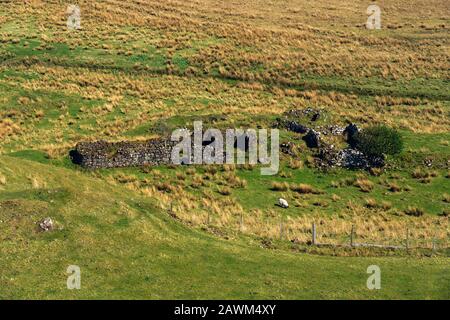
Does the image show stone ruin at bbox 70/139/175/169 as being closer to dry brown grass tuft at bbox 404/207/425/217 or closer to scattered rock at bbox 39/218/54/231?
scattered rock at bbox 39/218/54/231

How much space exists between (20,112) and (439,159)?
42.7 meters

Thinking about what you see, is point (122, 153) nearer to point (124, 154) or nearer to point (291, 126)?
point (124, 154)

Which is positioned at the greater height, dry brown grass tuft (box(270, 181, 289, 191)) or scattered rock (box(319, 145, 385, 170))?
scattered rock (box(319, 145, 385, 170))

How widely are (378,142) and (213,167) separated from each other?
14.6 m

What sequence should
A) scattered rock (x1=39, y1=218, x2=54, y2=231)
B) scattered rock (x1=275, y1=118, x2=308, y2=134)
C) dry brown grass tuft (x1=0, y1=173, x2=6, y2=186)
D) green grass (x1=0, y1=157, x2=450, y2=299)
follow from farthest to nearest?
1. scattered rock (x1=275, y1=118, x2=308, y2=134)
2. dry brown grass tuft (x1=0, y1=173, x2=6, y2=186)
3. scattered rock (x1=39, y1=218, x2=54, y2=231)
4. green grass (x1=0, y1=157, x2=450, y2=299)

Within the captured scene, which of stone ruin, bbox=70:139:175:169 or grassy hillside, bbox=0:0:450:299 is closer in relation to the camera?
grassy hillside, bbox=0:0:450:299

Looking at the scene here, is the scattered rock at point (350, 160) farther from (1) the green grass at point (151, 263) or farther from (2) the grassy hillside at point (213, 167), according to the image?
(1) the green grass at point (151, 263)

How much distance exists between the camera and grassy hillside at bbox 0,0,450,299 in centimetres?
2688

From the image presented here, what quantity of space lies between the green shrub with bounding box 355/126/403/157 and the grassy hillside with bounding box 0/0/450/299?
120cm

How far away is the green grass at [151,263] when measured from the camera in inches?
971

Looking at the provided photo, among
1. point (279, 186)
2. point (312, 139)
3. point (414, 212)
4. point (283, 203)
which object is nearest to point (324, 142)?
point (312, 139)

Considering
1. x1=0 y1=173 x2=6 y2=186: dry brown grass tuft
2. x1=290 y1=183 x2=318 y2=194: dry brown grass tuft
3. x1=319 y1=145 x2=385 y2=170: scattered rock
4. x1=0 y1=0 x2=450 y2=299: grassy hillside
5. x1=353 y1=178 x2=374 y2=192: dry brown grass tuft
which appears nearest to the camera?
x1=0 y1=0 x2=450 y2=299: grassy hillside

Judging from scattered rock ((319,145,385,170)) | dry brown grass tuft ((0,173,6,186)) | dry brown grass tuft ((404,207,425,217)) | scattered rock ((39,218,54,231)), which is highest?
dry brown grass tuft ((0,173,6,186))

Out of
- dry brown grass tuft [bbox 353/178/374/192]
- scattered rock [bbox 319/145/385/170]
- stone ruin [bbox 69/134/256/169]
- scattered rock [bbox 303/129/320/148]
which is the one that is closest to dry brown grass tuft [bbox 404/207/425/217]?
dry brown grass tuft [bbox 353/178/374/192]
